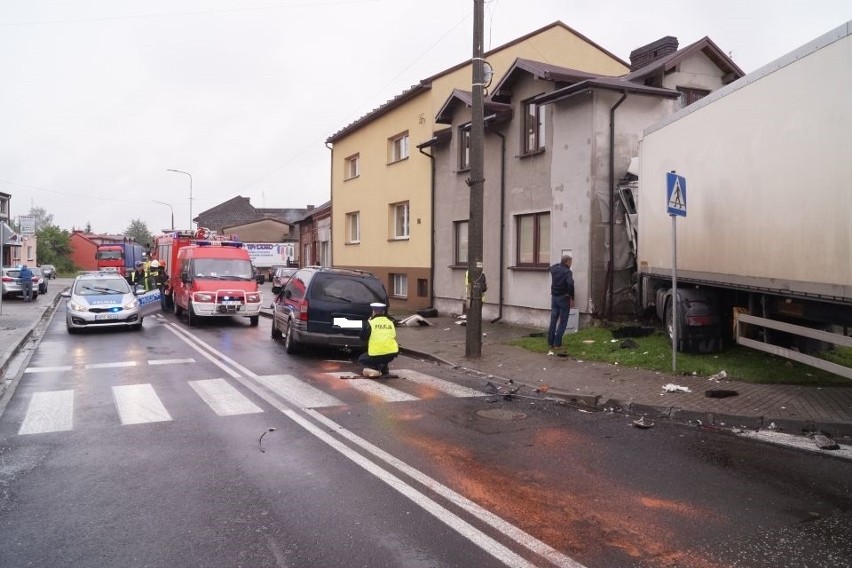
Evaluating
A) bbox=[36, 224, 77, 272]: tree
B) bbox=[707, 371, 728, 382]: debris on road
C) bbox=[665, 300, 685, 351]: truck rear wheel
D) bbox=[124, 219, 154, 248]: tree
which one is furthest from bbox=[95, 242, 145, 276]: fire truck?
bbox=[124, 219, 154, 248]: tree

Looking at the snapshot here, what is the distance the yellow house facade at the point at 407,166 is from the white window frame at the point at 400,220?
4 cm

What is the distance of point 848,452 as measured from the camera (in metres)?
6.26

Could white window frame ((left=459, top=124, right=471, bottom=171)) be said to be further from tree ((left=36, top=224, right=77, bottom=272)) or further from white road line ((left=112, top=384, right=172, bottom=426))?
tree ((left=36, top=224, right=77, bottom=272))

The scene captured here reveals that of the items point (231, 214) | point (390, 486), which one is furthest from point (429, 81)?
point (231, 214)

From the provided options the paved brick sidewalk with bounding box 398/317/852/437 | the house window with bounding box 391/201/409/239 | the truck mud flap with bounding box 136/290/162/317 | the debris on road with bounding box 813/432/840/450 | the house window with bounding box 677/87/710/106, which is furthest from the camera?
the house window with bounding box 391/201/409/239

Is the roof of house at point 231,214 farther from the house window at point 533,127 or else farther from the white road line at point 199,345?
the house window at point 533,127

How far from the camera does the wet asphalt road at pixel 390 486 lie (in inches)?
160

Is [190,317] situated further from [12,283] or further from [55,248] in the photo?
[55,248]

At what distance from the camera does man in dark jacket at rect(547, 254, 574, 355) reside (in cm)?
1212

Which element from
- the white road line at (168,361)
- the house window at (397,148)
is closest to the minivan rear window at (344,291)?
the white road line at (168,361)

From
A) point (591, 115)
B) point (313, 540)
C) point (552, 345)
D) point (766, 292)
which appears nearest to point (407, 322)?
point (552, 345)

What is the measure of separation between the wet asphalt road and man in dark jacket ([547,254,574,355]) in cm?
372

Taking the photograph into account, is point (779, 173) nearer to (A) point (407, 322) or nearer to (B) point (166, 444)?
(B) point (166, 444)

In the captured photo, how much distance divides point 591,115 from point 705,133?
16.4 feet
